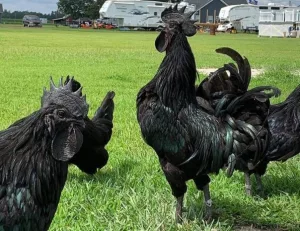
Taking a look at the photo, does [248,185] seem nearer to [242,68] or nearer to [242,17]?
[242,68]

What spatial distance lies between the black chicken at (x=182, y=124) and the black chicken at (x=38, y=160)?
129 centimetres

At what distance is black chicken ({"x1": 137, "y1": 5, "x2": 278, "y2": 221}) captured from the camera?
3703 mm

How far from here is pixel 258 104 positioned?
402 cm

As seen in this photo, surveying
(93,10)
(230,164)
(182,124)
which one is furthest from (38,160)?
(93,10)

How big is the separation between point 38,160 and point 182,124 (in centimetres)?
153

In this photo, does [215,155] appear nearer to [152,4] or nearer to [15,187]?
[15,187]

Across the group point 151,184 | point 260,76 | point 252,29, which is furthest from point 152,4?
point 151,184

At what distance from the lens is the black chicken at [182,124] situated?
370 centimetres

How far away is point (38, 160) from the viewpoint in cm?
246

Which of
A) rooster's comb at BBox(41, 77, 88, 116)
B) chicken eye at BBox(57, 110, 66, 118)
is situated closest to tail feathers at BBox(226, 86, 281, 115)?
rooster's comb at BBox(41, 77, 88, 116)

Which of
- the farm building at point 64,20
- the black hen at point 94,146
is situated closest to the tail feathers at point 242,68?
the black hen at point 94,146

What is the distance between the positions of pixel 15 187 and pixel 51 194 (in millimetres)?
185

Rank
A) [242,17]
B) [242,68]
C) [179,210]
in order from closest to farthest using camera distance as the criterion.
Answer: [179,210] < [242,68] < [242,17]

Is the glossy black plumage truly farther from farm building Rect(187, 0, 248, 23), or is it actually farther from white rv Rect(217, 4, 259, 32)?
farm building Rect(187, 0, 248, 23)
